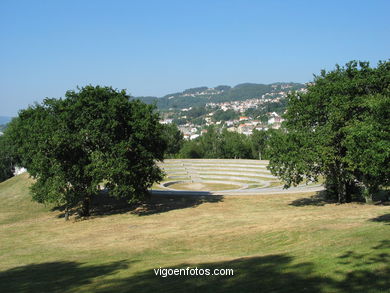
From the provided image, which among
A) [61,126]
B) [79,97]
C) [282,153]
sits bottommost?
[282,153]

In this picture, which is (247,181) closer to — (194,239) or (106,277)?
(194,239)

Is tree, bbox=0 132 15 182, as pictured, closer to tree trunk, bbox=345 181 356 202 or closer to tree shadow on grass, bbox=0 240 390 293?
tree trunk, bbox=345 181 356 202

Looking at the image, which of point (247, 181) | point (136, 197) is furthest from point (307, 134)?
point (247, 181)

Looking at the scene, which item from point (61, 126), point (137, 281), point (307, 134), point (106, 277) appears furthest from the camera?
point (61, 126)

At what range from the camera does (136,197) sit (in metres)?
31.2

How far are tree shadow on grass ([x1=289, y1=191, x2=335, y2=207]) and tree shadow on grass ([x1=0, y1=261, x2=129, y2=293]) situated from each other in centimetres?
1950

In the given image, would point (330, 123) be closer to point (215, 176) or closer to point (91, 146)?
point (91, 146)

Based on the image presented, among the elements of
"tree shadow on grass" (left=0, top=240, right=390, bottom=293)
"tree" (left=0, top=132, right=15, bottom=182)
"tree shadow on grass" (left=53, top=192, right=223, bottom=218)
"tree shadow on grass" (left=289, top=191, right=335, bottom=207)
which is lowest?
"tree shadow on grass" (left=289, top=191, right=335, bottom=207)

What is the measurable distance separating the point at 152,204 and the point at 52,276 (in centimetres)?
2149

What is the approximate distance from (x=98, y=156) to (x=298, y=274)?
22.1 m

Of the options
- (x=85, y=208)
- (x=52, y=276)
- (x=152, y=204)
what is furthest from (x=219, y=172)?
(x=52, y=276)

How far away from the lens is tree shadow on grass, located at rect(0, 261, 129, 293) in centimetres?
1264

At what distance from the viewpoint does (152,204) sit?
35.9 meters

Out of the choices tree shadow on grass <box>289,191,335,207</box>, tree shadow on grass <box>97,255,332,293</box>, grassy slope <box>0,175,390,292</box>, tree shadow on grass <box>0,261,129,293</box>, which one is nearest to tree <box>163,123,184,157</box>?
grassy slope <box>0,175,390,292</box>
